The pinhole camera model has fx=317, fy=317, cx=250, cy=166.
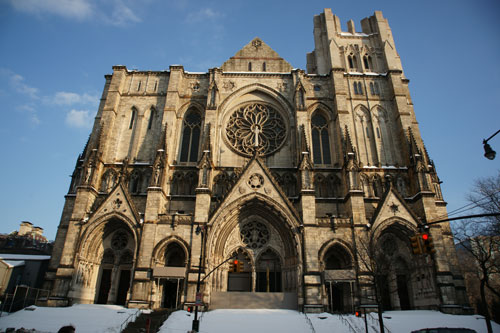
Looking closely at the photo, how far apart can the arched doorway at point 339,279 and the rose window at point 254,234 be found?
4678 millimetres

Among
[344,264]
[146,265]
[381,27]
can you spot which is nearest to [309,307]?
[344,264]

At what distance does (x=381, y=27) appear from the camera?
3584 centimetres

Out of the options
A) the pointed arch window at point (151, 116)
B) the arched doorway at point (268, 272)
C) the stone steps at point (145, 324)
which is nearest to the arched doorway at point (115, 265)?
the stone steps at point (145, 324)

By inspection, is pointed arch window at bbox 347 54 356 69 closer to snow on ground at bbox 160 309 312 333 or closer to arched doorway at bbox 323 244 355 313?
arched doorway at bbox 323 244 355 313

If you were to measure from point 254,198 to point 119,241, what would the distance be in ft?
35.7

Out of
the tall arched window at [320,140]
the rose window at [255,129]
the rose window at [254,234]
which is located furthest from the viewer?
the rose window at [255,129]

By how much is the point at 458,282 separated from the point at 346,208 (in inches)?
353

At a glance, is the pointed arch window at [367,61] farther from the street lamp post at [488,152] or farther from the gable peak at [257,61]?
the street lamp post at [488,152]

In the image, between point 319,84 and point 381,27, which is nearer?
point 319,84

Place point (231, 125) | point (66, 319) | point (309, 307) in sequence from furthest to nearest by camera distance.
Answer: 1. point (231, 125)
2. point (309, 307)
3. point (66, 319)

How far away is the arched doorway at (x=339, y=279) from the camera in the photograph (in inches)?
811

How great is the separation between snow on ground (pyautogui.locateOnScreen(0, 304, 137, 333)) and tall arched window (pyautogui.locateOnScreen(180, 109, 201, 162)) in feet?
43.7

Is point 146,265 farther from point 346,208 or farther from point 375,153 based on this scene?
point 375,153

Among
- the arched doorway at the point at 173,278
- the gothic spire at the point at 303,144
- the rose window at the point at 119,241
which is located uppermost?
the gothic spire at the point at 303,144
